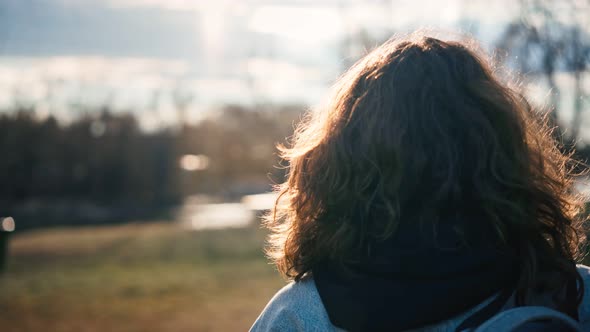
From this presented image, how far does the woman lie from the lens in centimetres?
157

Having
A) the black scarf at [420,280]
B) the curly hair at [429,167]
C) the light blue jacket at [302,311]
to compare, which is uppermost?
the curly hair at [429,167]

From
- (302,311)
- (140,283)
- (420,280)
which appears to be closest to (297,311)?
(302,311)

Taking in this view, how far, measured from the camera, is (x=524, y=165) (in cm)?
172

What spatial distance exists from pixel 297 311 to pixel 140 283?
12793 millimetres

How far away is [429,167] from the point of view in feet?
5.49

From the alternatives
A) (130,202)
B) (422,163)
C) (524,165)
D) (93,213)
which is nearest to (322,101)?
(422,163)

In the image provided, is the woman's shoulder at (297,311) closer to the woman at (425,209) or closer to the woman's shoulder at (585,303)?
the woman at (425,209)

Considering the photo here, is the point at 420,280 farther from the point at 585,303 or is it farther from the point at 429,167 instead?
the point at 585,303

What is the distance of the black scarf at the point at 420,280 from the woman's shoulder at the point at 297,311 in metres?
0.09

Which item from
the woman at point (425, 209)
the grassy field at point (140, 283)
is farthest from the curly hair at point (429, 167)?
the grassy field at point (140, 283)

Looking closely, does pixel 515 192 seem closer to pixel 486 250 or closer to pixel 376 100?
pixel 486 250

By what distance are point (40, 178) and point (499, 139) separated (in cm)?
4554

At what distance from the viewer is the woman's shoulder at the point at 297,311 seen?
5.63 feet

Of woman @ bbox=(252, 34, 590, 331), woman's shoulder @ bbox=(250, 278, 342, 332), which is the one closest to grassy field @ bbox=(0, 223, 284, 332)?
woman's shoulder @ bbox=(250, 278, 342, 332)
